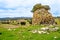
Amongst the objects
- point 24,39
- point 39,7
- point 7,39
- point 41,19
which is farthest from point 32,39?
point 39,7

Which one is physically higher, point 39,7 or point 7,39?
point 39,7

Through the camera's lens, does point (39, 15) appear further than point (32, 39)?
Yes

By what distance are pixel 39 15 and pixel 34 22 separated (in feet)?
9.51

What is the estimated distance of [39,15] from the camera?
180 feet

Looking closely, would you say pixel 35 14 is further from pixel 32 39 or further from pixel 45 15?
pixel 32 39

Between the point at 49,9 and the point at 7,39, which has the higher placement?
the point at 49,9

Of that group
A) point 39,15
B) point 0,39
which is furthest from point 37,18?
point 0,39

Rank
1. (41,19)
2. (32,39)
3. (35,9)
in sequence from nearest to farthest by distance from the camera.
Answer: (32,39)
(41,19)
(35,9)

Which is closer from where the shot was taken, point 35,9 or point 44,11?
point 44,11

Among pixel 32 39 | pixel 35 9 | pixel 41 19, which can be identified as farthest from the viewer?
pixel 35 9

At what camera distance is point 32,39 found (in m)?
25.7

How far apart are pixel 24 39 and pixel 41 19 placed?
94.3ft

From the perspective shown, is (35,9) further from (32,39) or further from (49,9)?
A: (32,39)

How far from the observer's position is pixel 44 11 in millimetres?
54656
